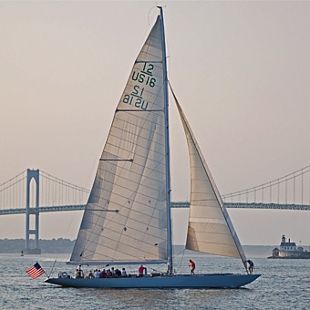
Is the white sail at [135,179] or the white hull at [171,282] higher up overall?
the white sail at [135,179]

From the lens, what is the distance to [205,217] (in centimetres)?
4028

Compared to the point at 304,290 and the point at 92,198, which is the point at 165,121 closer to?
the point at 92,198

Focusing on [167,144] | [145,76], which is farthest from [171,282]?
[145,76]

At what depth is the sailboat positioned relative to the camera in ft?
129

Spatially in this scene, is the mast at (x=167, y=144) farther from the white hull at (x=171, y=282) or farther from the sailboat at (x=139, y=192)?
the white hull at (x=171, y=282)

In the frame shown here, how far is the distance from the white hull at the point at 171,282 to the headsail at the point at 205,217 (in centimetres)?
80

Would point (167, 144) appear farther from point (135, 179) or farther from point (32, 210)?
point (32, 210)

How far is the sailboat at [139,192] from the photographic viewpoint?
39312 millimetres

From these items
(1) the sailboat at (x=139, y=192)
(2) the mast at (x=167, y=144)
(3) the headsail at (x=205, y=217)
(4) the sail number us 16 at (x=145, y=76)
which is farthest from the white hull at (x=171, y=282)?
(4) the sail number us 16 at (x=145, y=76)

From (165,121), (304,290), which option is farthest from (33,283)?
(165,121)

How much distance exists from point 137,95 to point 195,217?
4.53 m

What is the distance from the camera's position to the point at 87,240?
3969 centimetres

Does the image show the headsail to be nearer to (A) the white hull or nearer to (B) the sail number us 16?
(A) the white hull

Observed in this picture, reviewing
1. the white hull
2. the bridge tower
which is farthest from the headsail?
the bridge tower
